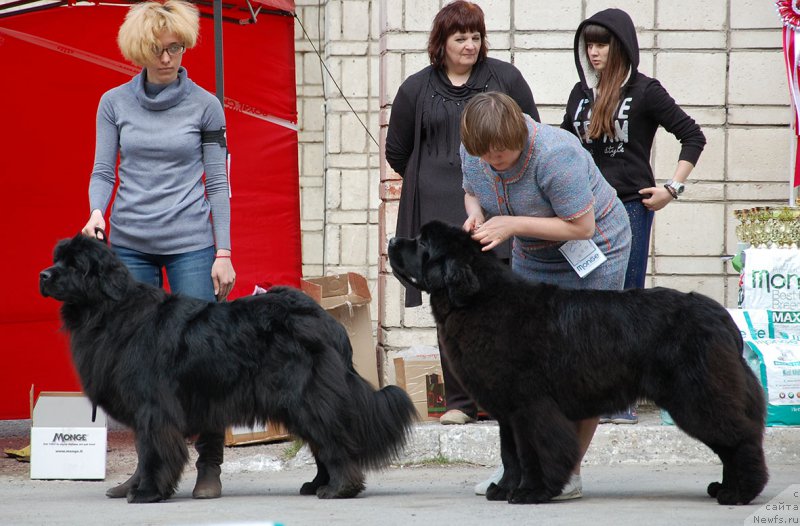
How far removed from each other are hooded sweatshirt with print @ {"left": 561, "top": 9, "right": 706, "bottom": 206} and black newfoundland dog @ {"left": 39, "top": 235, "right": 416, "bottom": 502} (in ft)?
4.97

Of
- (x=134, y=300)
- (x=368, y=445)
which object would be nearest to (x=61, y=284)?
(x=134, y=300)

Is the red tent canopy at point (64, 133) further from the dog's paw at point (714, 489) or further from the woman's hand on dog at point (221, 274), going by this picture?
the dog's paw at point (714, 489)

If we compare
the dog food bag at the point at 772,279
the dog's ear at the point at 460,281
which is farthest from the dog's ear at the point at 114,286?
the dog food bag at the point at 772,279

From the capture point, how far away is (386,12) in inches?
232

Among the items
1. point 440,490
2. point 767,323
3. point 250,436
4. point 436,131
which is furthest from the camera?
point 250,436

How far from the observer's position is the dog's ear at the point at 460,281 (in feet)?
11.8

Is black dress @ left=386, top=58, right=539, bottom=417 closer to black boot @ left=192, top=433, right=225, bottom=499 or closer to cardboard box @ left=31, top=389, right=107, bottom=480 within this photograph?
black boot @ left=192, top=433, right=225, bottom=499

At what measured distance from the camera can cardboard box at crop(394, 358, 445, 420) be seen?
212 inches

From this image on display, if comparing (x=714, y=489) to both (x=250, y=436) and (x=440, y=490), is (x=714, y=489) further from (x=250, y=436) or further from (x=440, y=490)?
(x=250, y=436)

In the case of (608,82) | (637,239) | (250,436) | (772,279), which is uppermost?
(608,82)

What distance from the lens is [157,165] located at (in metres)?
4.15

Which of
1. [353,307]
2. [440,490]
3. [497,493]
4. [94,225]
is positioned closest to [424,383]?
[353,307]

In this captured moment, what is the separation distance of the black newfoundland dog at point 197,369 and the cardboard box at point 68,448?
1.03 m

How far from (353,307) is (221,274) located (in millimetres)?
1562
